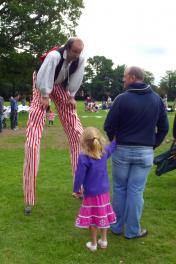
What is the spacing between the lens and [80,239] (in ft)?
15.3

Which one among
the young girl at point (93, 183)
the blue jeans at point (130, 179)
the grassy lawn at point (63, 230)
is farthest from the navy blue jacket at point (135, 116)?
the grassy lawn at point (63, 230)

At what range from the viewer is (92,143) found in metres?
4.25

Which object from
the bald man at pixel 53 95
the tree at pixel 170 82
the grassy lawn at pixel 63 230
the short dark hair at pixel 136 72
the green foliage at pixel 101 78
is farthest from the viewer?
the green foliage at pixel 101 78

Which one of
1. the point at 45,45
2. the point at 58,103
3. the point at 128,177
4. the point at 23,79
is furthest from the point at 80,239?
the point at 23,79

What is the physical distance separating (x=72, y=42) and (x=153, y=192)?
Answer: 9.25 ft

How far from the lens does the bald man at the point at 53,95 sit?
5254mm

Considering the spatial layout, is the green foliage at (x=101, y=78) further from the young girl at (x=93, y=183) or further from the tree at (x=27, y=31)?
the young girl at (x=93, y=183)

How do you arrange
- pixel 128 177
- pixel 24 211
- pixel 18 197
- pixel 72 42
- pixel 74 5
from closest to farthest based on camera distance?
pixel 128 177 → pixel 72 42 → pixel 24 211 → pixel 18 197 → pixel 74 5

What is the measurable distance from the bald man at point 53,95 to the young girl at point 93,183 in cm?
126

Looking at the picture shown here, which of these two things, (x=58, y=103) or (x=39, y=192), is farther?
(x=39, y=192)

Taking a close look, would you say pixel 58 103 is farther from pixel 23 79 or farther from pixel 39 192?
pixel 23 79

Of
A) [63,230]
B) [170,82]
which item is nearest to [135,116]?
[63,230]

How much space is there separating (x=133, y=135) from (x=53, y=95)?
176 centimetres

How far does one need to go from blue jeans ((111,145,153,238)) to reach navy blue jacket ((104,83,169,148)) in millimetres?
109
